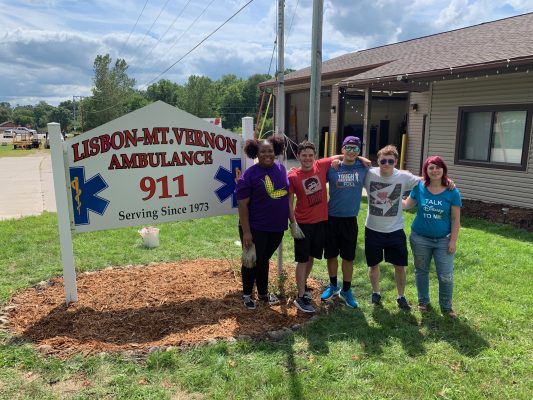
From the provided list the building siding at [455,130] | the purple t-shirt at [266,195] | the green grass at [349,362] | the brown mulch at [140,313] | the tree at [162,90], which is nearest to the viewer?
the green grass at [349,362]

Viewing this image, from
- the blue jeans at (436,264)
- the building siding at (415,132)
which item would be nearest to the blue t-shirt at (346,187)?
the blue jeans at (436,264)

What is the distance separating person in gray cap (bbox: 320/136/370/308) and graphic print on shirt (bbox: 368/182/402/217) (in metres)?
0.15

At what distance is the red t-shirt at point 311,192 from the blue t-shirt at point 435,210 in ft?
2.76

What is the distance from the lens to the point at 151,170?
4215 millimetres

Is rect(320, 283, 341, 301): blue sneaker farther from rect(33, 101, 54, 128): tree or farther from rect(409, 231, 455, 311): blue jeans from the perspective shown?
rect(33, 101, 54, 128): tree

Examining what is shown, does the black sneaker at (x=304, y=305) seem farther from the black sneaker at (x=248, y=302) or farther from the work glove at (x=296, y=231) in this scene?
the work glove at (x=296, y=231)

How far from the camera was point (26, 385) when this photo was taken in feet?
9.40

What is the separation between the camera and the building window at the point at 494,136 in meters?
8.77

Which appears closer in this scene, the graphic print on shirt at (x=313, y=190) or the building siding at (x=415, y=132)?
the graphic print on shirt at (x=313, y=190)

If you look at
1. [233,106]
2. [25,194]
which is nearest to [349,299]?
[25,194]

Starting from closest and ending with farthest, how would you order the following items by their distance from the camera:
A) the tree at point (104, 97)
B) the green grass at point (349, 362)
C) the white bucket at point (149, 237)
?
1. the green grass at point (349, 362)
2. the white bucket at point (149, 237)
3. the tree at point (104, 97)

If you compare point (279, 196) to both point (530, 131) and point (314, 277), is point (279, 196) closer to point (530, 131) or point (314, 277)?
point (314, 277)

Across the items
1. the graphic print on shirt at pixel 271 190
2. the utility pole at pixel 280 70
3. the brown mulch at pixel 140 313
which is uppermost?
the utility pole at pixel 280 70

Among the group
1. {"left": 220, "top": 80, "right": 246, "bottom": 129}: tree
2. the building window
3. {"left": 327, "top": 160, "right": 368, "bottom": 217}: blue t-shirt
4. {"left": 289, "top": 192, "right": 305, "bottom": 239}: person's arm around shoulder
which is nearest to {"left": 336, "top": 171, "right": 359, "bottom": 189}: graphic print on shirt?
{"left": 327, "top": 160, "right": 368, "bottom": 217}: blue t-shirt
